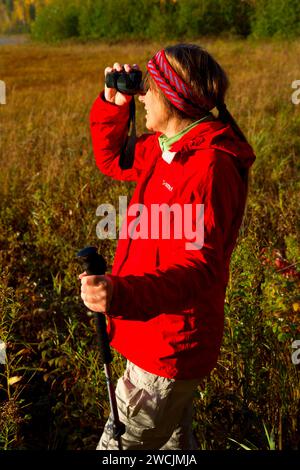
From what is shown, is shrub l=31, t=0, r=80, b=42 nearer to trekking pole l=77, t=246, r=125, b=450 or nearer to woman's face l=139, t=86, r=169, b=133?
woman's face l=139, t=86, r=169, b=133

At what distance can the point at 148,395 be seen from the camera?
1.67 m

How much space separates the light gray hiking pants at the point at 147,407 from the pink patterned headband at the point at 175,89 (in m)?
0.87

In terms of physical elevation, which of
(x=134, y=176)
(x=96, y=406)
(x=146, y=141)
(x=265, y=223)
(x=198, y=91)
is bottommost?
(x=96, y=406)

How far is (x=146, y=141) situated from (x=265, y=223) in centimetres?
174

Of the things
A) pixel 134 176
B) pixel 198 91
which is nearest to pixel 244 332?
pixel 134 176

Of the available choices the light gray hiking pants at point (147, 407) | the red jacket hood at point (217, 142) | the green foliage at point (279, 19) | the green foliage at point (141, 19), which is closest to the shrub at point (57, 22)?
the green foliage at point (141, 19)

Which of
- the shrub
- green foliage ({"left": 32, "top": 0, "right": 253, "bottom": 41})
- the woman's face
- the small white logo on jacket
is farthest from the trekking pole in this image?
the shrub

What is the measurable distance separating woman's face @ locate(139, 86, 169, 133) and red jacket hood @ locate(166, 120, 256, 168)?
0.10 m

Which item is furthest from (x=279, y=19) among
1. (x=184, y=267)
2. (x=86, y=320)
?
(x=184, y=267)

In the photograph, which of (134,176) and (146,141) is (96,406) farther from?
(146,141)

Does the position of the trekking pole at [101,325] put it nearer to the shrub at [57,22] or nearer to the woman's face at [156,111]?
the woman's face at [156,111]

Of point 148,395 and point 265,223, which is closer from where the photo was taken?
point 148,395

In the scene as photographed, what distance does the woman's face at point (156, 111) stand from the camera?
5.34 ft
